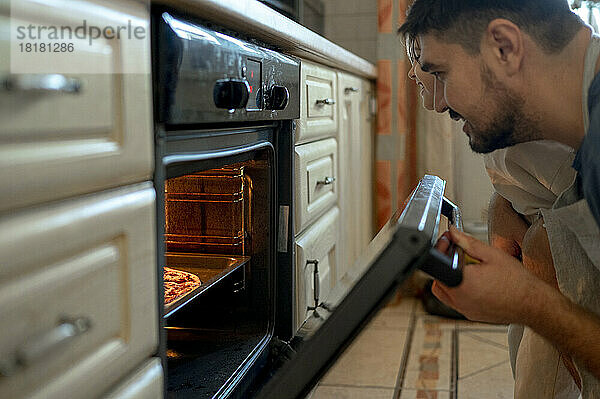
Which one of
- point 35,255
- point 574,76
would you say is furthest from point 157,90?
point 574,76

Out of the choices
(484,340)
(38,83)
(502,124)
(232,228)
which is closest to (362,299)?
(38,83)

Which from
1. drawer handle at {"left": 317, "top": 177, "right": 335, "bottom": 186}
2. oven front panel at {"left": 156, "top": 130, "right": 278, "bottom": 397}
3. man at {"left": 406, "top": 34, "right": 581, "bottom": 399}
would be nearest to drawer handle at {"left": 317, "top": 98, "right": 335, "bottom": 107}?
drawer handle at {"left": 317, "top": 177, "right": 335, "bottom": 186}

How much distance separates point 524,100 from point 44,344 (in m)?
0.67

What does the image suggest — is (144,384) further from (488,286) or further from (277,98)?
(277,98)

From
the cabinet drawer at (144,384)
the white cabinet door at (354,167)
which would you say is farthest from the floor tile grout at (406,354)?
the cabinet drawer at (144,384)

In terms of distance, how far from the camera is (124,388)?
752 millimetres

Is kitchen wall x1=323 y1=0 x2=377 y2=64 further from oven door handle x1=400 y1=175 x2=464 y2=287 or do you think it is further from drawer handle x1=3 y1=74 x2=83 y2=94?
drawer handle x1=3 y1=74 x2=83 y2=94

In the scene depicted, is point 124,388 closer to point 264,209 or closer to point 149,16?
point 149,16

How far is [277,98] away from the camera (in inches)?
48.5

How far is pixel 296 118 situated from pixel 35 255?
2.74 ft

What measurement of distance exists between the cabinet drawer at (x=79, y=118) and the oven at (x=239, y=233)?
7cm

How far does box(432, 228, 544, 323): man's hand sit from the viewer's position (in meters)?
0.80

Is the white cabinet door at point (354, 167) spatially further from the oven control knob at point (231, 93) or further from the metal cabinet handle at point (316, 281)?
the oven control knob at point (231, 93)

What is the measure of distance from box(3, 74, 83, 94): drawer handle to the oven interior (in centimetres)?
62
